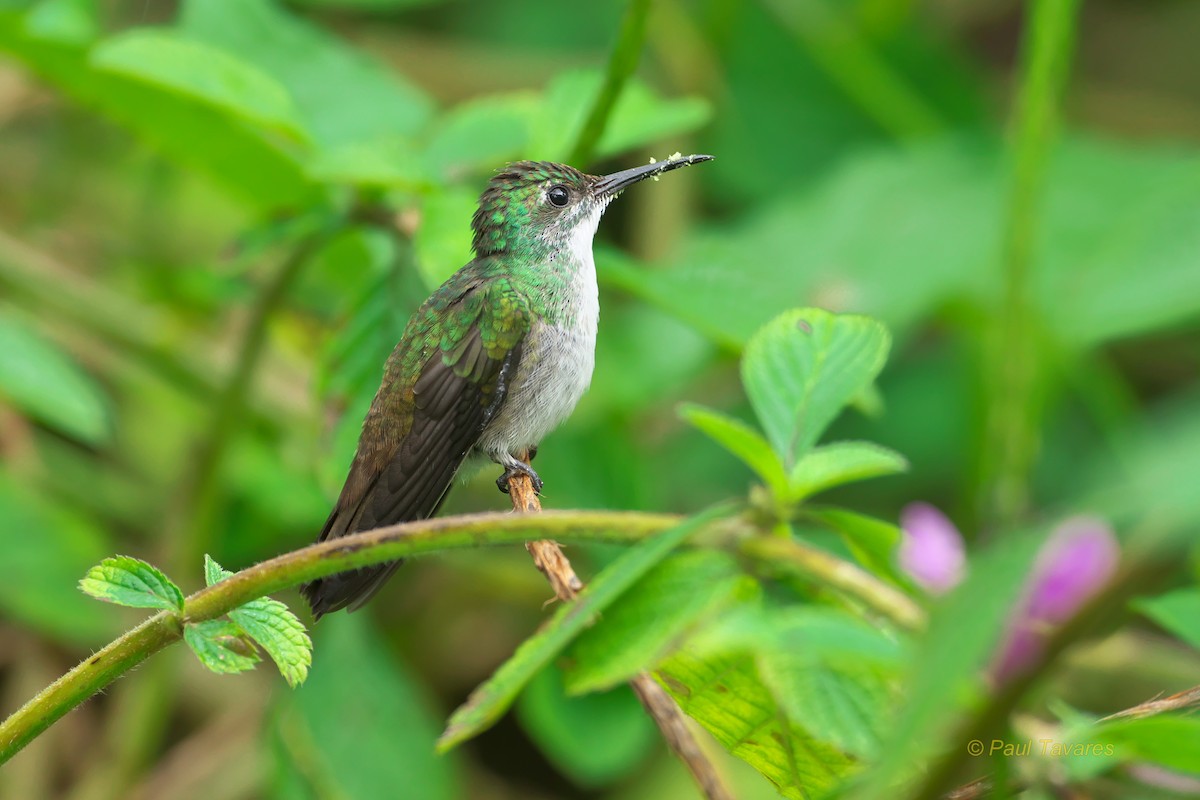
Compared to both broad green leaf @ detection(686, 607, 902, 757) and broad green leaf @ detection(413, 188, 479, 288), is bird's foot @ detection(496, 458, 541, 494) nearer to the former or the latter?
broad green leaf @ detection(413, 188, 479, 288)

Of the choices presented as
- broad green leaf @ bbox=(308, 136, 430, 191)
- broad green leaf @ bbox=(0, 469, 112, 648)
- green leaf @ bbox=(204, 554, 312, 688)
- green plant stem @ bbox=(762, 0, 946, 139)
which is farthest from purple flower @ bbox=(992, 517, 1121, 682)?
green plant stem @ bbox=(762, 0, 946, 139)

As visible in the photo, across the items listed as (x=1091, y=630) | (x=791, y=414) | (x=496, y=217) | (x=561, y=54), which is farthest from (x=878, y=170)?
(x=1091, y=630)

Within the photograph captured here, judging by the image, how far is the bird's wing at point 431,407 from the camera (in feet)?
5.79

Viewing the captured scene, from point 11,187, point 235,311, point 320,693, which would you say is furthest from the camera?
point 11,187

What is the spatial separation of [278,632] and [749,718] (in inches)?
19.5

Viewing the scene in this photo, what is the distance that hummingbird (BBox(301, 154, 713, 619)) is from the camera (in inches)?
70.2

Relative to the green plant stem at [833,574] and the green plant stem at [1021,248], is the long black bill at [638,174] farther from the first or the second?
the green plant stem at [1021,248]

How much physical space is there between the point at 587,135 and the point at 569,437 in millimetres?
1490

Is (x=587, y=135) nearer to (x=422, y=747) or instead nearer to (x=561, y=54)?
(x=422, y=747)

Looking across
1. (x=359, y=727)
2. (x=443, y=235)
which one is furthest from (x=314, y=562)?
(x=359, y=727)

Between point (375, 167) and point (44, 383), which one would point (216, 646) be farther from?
point (44, 383)

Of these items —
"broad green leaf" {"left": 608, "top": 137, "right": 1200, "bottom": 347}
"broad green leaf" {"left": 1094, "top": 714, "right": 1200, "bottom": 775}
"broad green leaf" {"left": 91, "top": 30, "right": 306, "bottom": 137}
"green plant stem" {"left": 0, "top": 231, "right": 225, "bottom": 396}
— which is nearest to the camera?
"broad green leaf" {"left": 1094, "top": 714, "right": 1200, "bottom": 775}

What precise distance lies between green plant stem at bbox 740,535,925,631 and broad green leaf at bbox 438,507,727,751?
51mm

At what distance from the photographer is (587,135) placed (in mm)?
2391
